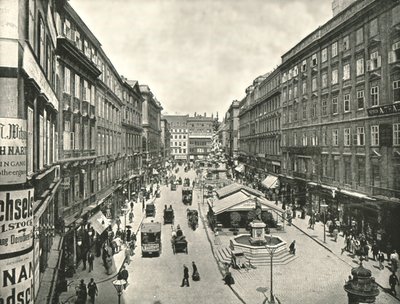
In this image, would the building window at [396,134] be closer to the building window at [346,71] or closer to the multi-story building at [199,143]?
the building window at [346,71]

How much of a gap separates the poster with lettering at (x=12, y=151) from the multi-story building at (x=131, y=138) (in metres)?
42.2

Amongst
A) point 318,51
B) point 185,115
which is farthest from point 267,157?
point 185,115

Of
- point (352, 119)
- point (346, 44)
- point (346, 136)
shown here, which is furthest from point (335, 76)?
point (346, 136)

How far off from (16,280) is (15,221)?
1360 millimetres

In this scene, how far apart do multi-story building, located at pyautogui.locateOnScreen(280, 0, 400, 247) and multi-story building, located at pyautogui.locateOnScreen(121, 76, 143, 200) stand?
923 inches

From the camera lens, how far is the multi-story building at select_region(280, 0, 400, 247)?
28.2 metres

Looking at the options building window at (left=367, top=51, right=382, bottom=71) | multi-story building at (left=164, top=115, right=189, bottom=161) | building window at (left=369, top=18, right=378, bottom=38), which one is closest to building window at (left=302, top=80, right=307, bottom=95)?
building window at (left=367, top=51, right=382, bottom=71)

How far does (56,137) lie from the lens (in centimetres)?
2286

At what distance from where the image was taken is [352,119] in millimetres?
34250

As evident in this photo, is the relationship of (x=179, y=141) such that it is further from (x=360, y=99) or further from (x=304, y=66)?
(x=360, y=99)

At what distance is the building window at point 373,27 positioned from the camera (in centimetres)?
3039

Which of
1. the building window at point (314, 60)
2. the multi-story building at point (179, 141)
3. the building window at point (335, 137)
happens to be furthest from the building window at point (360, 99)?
the multi-story building at point (179, 141)

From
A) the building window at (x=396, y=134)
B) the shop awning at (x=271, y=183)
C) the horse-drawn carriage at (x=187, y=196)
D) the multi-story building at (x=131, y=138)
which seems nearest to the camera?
the building window at (x=396, y=134)

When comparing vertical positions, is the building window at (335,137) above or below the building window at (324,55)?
below
